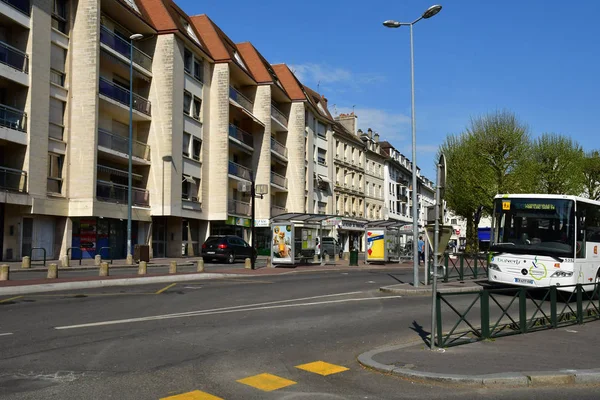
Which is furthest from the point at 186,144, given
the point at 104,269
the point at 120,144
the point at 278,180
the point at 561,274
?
the point at 561,274

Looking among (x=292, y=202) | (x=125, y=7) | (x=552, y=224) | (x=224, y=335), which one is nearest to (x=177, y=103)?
(x=125, y=7)

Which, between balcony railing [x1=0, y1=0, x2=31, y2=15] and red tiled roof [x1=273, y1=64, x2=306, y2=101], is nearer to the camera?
balcony railing [x1=0, y1=0, x2=31, y2=15]

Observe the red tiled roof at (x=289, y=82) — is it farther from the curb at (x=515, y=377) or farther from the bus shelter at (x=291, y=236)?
the curb at (x=515, y=377)

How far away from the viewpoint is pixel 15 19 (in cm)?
2639

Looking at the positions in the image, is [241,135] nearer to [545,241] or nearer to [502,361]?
[545,241]

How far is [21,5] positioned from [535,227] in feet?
82.1

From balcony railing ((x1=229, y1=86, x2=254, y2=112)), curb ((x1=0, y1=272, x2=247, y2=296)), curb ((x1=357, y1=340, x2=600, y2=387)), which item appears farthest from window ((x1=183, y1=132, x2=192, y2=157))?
curb ((x1=357, y1=340, x2=600, y2=387))

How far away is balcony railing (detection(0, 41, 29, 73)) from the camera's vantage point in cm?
2592

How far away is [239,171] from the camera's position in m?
46.1

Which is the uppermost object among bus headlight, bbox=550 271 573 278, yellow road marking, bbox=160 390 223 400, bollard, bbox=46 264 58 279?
bus headlight, bbox=550 271 573 278

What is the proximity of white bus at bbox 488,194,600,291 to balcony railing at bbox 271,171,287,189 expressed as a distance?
36.9m

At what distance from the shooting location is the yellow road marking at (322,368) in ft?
23.7

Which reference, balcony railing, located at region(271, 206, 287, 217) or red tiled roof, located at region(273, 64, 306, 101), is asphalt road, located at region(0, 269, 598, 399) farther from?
red tiled roof, located at region(273, 64, 306, 101)

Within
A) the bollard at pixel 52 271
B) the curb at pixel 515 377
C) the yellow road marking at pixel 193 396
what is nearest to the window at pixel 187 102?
the bollard at pixel 52 271
